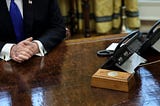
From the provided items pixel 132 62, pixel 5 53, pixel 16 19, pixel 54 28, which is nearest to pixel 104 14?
pixel 54 28

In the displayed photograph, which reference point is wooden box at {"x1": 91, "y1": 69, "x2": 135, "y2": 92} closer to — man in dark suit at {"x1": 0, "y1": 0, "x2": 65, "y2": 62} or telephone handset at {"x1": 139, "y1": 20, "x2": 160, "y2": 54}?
telephone handset at {"x1": 139, "y1": 20, "x2": 160, "y2": 54}

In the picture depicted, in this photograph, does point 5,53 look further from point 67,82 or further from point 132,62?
point 132,62

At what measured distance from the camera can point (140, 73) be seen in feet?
4.04

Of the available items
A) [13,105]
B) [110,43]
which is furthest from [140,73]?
[13,105]

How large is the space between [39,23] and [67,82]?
648 mm

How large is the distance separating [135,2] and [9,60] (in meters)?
1.38

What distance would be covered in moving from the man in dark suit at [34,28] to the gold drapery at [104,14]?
2.49 feet

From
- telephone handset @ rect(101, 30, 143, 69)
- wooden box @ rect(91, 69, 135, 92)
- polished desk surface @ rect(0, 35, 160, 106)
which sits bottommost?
polished desk surface @ rect(0, 35, 160, 106)

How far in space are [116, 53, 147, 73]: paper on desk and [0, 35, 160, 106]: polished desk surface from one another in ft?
0.12

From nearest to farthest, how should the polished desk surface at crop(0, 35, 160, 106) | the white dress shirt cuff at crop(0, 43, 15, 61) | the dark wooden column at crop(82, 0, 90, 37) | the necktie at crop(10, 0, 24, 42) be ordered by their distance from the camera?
the polished desk surface at crop(0, 35, 160, 106) < the white dress shirt cuff at crop(0, 43, 15, 61) < the necktie at crop(10, 0, 24, 42) < the dark wooden column at crop(82, 0, 90, 37)

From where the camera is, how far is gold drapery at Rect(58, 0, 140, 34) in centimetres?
252

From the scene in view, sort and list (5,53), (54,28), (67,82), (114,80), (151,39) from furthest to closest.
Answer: (54,28) → (5,53) → (151,39) → (67,82) → (114,80)

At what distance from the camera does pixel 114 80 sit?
1089 millimetres

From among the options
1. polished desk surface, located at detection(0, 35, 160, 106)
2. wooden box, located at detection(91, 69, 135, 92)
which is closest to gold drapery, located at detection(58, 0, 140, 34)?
polished desk surface, located at detection(0, 35, 160, 106)
